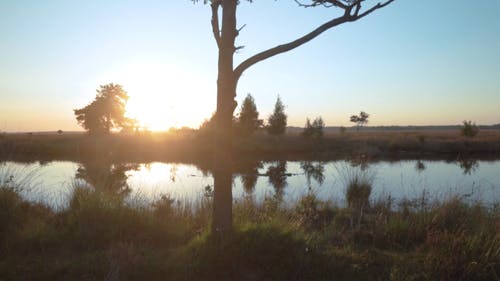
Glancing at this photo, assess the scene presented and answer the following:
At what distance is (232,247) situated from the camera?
425 cm

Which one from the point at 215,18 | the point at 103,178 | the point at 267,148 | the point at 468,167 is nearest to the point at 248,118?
the point at 267,148

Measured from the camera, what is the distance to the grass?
408cm

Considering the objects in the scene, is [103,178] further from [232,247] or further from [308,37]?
[308,37]

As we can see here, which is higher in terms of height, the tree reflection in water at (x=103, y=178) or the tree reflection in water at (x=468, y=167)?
the tree reflection in water at (x=103, y=178)

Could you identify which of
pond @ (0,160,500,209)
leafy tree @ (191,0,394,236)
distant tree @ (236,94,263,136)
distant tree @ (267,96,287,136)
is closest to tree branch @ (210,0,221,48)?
leafy tree @ (191,0,394,236)

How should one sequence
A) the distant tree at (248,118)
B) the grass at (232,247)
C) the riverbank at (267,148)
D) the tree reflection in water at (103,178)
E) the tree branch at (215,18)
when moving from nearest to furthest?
the grass at (232,247) < the tree branch at (215,18) < the tree reflection in water at (103,178) < the riverbank at (267,148) < the distant tree at (248,118)

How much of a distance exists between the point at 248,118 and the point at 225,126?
38.3 meters

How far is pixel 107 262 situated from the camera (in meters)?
4.29

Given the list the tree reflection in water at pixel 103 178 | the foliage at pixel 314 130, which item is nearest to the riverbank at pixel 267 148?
the foliage at pixel 314 130

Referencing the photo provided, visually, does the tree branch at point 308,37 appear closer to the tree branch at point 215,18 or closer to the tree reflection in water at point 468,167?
the tree branch at point 215,18

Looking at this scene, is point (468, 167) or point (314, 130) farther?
point (314, 130)

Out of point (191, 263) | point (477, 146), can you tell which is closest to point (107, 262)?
point (191, 263)

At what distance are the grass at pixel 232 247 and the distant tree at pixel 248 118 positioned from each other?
35521 millimetres

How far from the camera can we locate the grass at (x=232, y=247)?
4.08 metres
